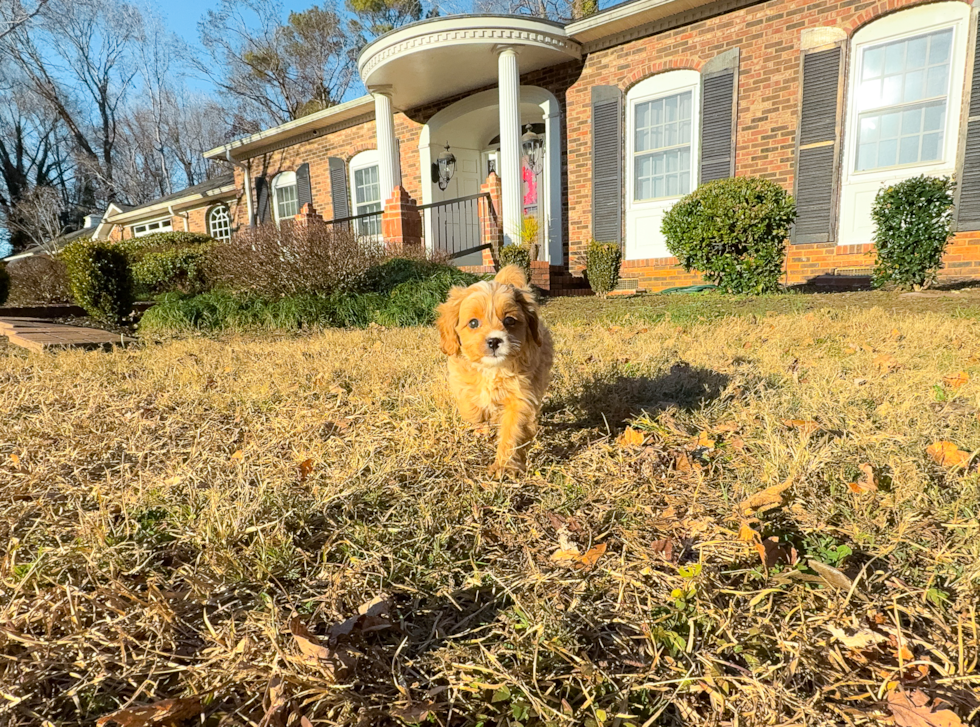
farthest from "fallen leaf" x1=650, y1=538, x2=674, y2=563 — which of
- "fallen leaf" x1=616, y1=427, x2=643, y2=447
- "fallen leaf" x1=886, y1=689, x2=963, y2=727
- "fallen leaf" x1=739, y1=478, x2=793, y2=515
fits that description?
"fallen leaf" x1=616, y1=427, x2=643, y2=447

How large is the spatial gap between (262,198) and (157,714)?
20.6m

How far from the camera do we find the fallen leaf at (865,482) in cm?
202

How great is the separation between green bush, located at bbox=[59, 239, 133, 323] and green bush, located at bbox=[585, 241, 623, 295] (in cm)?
843

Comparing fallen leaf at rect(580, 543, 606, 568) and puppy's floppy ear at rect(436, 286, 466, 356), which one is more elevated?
puppy's floppy ear at rect(436, 286, 466, 356)

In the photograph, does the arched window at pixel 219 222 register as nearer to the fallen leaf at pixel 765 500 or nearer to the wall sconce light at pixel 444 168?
the wall sconce light at pixel 444 168

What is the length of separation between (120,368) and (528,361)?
150 inches

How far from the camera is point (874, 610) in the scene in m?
1.44

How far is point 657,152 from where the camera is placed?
10898 millimetres

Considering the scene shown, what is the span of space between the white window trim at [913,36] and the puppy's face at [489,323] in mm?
9355

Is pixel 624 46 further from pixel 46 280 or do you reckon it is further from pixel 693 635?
pixel 46 280

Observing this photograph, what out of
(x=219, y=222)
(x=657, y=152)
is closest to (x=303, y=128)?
(x=219, y=222)

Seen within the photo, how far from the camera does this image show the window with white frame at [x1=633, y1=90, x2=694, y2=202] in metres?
10.5

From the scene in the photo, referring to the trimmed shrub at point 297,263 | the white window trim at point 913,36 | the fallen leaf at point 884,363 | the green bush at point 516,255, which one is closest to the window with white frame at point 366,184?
the green bush at point 516,255

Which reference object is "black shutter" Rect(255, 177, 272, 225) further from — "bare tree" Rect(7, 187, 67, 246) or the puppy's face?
the puppy's face
